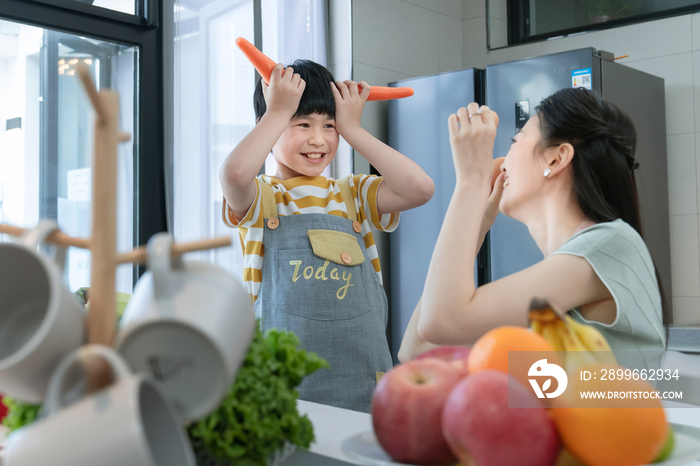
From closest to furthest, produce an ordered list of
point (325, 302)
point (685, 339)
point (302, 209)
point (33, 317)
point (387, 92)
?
point (33, 317), point (325, 302), point (302, 209), point (387, 92), point (685, 339)

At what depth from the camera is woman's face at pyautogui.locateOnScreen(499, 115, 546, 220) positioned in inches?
40.5

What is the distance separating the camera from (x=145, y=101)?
2.37 meters

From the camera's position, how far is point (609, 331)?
845mm

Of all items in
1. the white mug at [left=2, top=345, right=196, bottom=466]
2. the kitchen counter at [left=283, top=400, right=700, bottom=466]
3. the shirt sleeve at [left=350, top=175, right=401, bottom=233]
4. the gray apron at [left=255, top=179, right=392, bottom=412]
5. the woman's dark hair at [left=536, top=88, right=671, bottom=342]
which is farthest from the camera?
the shirt sleeve at [left=350, top=175, right=401, bottom=233]

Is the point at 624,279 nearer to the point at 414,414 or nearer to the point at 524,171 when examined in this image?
the point at 524,171

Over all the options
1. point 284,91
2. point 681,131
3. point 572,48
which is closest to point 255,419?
point 284,91

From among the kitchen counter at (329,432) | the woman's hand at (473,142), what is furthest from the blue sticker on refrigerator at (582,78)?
the kitchen counter at (329,432)

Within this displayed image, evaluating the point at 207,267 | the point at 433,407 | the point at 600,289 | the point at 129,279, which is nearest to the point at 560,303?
the point at 600,289

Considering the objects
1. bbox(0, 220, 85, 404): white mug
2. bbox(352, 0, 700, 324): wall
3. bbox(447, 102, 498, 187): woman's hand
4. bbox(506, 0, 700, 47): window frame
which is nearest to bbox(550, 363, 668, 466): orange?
bbox(0, 220, 85, 404): white mug

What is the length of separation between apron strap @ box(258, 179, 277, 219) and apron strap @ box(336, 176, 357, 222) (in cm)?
18

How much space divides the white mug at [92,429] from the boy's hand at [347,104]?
1.14 metres

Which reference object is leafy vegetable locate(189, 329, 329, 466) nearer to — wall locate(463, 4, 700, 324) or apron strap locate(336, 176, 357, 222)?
apron strap locate(336, 176, 357, 222)

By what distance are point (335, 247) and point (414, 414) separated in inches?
34.8

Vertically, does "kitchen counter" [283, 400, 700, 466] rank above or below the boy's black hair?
below
